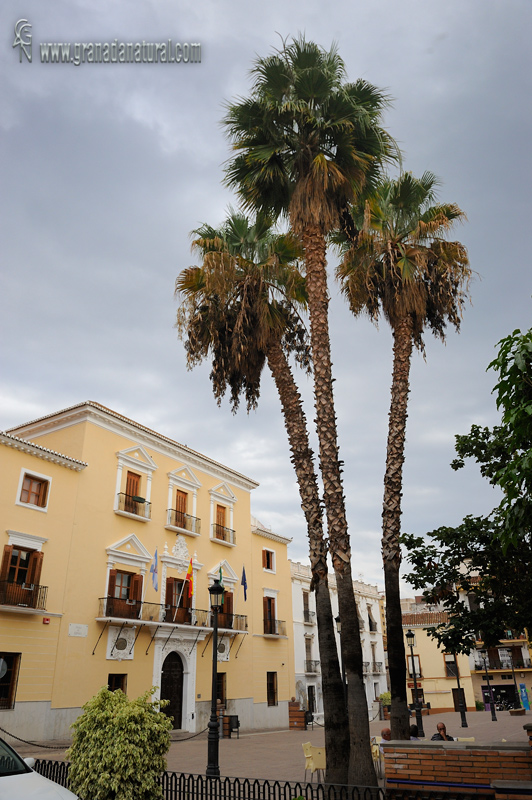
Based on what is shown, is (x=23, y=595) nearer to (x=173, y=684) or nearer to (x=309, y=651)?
(x=173, y=684)

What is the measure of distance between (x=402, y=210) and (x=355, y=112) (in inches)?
106

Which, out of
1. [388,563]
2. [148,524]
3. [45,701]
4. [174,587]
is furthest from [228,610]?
[388,563]

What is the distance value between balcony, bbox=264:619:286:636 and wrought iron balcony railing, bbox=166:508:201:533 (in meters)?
7.42

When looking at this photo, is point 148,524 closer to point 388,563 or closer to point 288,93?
point 388,563

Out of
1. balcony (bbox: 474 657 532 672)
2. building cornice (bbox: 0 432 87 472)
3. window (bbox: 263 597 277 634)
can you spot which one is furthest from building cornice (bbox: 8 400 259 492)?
balcony (bbox: 474 657 532 672)

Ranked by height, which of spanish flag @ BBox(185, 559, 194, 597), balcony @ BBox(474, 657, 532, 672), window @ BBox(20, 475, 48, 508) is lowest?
balcony @ BBox(474, 657, 532, 672)

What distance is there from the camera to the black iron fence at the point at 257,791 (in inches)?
266

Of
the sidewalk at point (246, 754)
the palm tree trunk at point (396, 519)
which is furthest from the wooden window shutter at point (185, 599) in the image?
the palm tree trunk at point (396, 519)

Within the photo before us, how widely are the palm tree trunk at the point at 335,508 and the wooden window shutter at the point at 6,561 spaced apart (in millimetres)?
12096

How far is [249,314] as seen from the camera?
1325cm

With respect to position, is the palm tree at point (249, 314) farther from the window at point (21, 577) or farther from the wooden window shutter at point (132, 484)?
the wooden window shutter at point (132, 484)

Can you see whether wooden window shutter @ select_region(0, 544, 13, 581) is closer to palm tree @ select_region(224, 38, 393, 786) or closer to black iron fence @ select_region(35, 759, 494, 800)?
black iron fence @ select_region(35, 759, 494, 800)

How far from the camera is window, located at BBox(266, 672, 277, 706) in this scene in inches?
1196

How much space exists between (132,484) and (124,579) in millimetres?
3834
